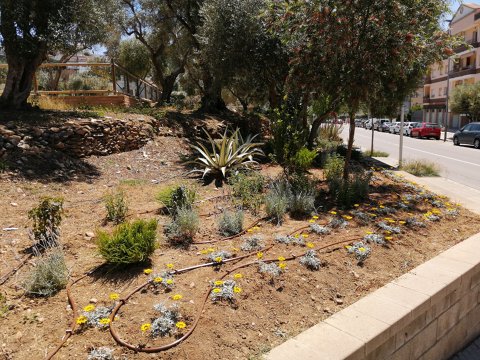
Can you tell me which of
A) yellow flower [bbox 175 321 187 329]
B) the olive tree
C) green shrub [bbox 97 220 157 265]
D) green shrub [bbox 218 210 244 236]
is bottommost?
yellow flower [bbox 175 321 187 329]

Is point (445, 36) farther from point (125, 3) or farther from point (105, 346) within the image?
point (125, 3)

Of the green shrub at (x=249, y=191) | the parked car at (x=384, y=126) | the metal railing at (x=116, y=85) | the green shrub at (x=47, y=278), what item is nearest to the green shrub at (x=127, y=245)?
the green shrub at (x=47, y=278)

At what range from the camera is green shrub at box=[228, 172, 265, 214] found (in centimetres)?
583

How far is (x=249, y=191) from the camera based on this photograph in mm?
6285

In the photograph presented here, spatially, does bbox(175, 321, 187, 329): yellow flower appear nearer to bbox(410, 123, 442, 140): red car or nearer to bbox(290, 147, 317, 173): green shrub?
bbox(290, 147, 317, 173): green shrub

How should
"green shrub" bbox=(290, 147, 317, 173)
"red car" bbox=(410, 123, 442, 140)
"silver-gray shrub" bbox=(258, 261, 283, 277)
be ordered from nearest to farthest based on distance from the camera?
"silver-gray shrub" bbox=(258, 261, 283, 277), "green shrub" bbox=(290, 147, 317, 173), "red car" bbox=(410, 123, 442, 140)

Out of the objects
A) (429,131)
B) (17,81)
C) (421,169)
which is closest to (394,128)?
(429,131)

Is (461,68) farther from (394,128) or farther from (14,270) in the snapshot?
(14,270)

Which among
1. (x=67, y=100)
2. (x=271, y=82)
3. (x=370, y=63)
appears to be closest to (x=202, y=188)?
(x=370, y=63)

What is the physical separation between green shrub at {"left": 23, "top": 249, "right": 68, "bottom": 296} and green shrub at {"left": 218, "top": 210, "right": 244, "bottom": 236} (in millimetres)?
1820

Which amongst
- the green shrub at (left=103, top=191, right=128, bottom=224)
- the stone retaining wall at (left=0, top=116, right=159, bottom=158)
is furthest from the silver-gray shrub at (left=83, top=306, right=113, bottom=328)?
the stone retaining wall at (left=0, top=116, right=159, bottom=158)

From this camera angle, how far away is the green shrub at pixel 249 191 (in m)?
5.83

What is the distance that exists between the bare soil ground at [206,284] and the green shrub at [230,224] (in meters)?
0.13

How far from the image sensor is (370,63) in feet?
22.1
